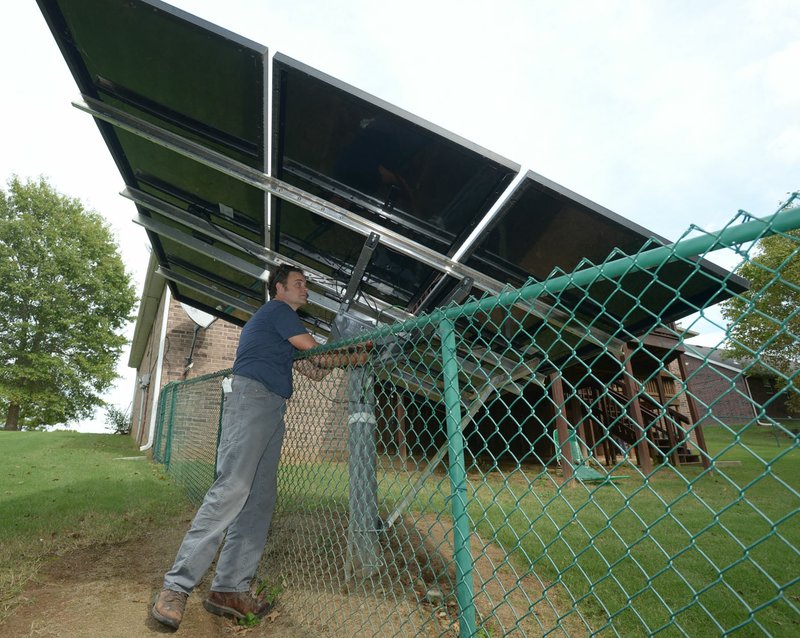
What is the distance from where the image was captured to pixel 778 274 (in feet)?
3.96

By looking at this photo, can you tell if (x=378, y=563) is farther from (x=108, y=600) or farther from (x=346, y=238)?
(x=346, y=238)

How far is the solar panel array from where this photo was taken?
8.71 ft

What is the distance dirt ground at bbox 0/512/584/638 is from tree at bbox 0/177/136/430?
22412 millimetres

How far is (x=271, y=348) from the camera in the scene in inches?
123

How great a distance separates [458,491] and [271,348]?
5.30ft

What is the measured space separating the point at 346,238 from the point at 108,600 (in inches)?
106

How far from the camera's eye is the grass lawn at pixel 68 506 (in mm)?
3922

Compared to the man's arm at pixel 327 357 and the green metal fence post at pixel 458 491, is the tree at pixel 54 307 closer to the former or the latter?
the man's arm at pixel 327 357

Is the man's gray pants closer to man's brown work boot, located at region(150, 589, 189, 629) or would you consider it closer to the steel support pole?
man's brown work boot, located at region(150, 589, 189, 629)

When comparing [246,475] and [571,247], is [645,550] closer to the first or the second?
[571,247]

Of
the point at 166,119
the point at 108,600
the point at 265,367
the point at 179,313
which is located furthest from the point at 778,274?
the point at 179,313

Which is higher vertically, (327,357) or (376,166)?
(376,166)

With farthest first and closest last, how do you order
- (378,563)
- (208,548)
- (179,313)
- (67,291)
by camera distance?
1. (67,291)
2. (179,313)
3. (378,563)
4. (208,548)

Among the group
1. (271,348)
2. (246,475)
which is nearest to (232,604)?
(246,475)
